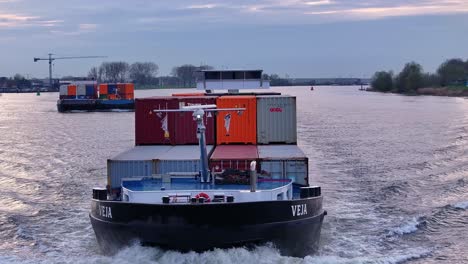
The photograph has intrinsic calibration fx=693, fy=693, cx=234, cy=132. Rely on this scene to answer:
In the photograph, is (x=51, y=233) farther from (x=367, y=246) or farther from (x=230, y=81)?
(x=230, y=81)

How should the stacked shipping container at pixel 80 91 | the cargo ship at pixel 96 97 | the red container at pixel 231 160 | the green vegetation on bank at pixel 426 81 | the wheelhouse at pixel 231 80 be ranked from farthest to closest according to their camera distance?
1. the green vegetation on bank at pixel 426 81
2. the stacked shipping container at pixel 80 91
3. the cargo ship at pixel 96 97
4. the wheelhouse at pixel 231 80
5. the red container at pixel 231 160

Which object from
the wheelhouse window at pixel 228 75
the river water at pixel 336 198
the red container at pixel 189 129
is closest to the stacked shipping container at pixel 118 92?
the river water at pixel 336 198

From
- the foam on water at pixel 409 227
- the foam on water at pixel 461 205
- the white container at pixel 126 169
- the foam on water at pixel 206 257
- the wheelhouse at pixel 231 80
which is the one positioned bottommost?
the foam on water at pixel 409 227

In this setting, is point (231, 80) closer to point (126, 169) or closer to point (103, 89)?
point (126, 169)

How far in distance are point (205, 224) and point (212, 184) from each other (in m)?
2.60

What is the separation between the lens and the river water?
2059cm

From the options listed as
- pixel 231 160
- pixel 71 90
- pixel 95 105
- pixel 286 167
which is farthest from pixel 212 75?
pixel 71 90

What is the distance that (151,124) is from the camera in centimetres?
2578

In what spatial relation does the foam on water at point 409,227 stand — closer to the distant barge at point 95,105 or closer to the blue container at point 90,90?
the distant barge at point 95,105

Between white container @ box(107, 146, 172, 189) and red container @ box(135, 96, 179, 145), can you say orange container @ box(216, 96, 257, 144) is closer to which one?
red container @ box(135, 96, 179, 145)

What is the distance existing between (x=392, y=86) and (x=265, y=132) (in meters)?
165

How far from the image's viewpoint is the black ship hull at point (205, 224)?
17328 mm

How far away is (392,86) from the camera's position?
7288 inches

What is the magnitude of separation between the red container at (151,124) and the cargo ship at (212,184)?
0.12 ft
